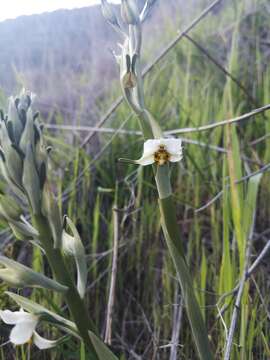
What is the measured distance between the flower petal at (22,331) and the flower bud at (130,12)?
0.72 meters

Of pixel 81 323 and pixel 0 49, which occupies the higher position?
pixel 0 49

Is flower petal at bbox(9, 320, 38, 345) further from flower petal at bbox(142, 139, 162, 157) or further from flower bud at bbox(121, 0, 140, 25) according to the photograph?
flower bud at bbox(121, 0, 140, 25)

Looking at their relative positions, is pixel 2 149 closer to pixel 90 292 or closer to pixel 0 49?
pixel 90 292

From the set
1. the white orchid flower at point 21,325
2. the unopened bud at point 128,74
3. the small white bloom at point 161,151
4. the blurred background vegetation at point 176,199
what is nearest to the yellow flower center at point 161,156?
the small white bloom at point 161,151

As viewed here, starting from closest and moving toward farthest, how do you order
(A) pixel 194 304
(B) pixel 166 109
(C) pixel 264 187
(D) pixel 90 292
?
(A) pixel 194 304 → (D) pixel 90 292 → (C) pixel 264 187 → (B) pixel 166 109

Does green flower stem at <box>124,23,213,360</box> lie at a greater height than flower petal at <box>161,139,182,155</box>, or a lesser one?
→ lesser

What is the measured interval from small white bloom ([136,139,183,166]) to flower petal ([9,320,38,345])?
411 millimetres

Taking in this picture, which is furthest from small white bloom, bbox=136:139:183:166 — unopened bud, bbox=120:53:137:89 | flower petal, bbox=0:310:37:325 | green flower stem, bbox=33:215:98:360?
flower petal, bbox=0:310:37:325

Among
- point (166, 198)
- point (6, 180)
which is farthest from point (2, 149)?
point (166, 198)

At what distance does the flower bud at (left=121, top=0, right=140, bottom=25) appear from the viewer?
3.56ft

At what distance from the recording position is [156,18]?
571 cm

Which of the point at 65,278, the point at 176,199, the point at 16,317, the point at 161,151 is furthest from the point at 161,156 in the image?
the point at 176,199

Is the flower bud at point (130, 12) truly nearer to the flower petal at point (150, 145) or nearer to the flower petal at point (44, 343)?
the flower petal at point (150, 145)

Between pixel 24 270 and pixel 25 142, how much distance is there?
25cm
